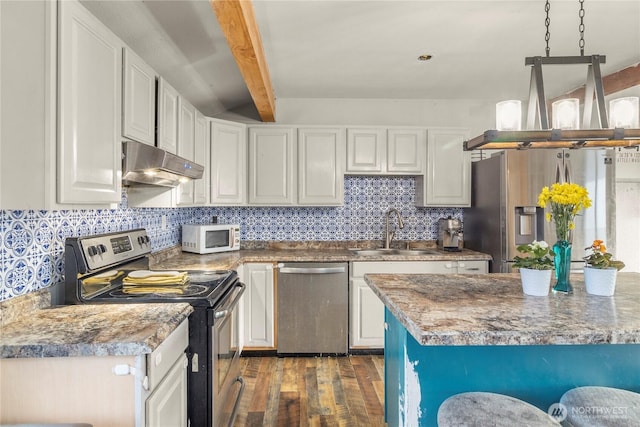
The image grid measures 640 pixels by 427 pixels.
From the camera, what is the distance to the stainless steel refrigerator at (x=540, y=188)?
291 centimetres

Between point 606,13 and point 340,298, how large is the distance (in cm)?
264

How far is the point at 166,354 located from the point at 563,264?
1.71 m

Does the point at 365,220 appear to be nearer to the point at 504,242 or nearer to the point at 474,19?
the point at 504,242

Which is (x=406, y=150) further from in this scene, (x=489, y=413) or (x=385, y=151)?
(x=489, y=413)

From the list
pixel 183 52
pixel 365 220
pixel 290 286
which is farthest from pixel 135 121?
pixel 365 220

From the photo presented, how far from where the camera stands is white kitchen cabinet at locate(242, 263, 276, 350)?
10.3ft

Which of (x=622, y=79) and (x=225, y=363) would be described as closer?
(x=225, y=363)

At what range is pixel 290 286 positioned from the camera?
10.2ft

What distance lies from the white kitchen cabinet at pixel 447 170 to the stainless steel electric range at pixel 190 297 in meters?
2.21

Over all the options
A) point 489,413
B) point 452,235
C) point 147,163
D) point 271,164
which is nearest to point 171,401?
point 147,163

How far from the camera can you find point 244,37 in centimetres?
188

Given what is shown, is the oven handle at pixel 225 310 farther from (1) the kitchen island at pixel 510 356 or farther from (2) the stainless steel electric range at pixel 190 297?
(1) the kitchen island at pixel 510 356

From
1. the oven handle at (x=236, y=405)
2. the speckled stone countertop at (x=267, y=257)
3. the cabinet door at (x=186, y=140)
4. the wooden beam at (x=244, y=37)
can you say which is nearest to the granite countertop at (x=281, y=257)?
the speckled stone countertop at (x=267, y=257)

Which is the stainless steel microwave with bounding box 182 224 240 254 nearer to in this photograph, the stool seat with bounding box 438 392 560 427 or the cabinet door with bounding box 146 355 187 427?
the cabinet door with bounding box 146 355 187 427
